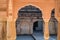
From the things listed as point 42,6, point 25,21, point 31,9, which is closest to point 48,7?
point 42,6

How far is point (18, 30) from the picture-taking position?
16562 mm

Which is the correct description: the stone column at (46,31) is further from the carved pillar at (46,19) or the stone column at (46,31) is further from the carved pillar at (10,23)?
the carved pillar at (10,23)

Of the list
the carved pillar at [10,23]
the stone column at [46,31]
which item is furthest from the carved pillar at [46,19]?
the carved pillar at [10,23]

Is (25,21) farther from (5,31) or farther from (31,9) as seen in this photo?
(5,31)

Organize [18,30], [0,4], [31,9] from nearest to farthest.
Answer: [0,4] < [31,9] < [18,30]

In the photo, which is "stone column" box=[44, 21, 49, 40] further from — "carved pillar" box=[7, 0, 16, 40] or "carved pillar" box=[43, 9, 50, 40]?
"carved pillar" box=[7, 0, 16, 40]

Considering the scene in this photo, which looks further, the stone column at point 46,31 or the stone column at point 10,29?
the stone column at point 46,31

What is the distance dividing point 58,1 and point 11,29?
6.66 ft

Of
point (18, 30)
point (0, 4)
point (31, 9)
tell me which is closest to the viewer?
point (0, 4)

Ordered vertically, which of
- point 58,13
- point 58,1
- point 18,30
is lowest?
point 18,30

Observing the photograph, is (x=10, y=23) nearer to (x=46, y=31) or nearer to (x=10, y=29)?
(x=10, y=29)

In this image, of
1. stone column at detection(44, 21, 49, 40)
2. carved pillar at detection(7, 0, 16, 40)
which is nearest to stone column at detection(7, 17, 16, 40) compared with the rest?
carved pillar at detection(7, 0, 16, 40)

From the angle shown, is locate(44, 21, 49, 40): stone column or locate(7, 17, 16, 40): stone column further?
locate(44, 21, 49, 40): stone column

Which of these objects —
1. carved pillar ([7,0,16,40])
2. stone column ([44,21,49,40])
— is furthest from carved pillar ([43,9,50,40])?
carved pillar ([7,0,16,40])
